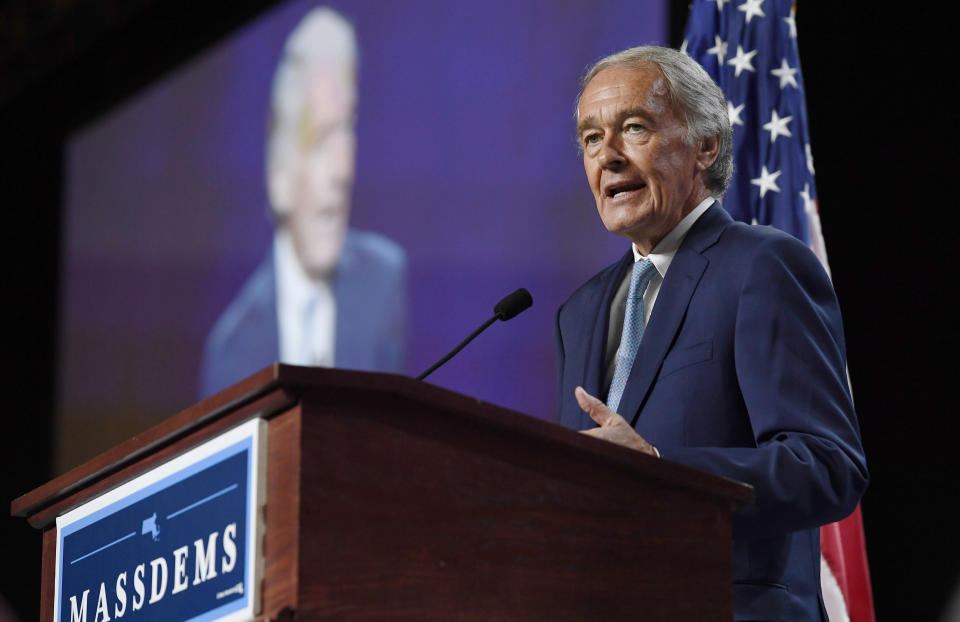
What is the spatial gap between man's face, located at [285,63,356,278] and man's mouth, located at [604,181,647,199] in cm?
234

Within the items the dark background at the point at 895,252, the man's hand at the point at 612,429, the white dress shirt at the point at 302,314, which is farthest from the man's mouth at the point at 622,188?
the white dress shirt at the point at 302,314

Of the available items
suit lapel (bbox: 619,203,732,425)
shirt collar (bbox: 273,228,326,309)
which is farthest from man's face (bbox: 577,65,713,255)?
shirt collar (bbox: 273,228,326,309)

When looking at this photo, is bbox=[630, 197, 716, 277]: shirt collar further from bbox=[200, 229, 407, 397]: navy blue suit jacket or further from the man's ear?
bbox=[200, 229, 407, 397]: navy blue suit jacket

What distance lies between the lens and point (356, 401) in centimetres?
139

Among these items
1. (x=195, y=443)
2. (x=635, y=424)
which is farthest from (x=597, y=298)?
(x=195, y=443)

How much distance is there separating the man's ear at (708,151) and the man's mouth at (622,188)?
0.15 metres

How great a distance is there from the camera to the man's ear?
246cm

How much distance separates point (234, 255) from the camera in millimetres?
4996

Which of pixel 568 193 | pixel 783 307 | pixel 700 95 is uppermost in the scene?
pixel 568 193

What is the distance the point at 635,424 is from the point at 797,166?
5.33 feet

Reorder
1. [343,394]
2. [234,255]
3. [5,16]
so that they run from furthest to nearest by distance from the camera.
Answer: [5,16]
[234,255]
[343,394]

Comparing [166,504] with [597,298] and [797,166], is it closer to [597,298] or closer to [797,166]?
[597,298]

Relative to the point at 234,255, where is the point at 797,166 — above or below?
below

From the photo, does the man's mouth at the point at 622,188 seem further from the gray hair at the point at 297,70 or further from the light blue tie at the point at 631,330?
the gray hair at the point at 297,70
